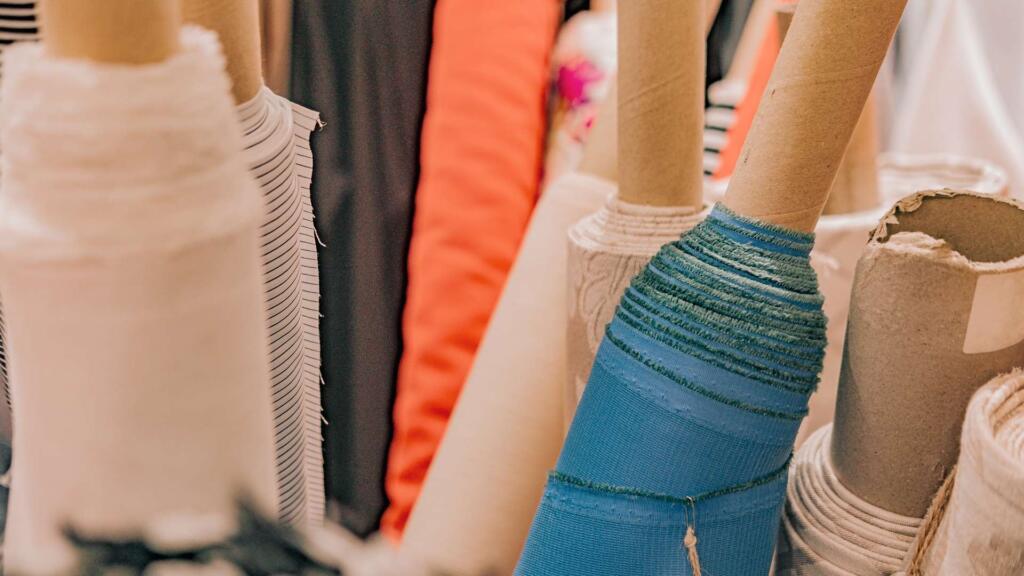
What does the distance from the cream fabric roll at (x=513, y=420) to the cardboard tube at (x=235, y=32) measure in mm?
214

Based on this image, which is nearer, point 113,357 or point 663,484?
point 113,357

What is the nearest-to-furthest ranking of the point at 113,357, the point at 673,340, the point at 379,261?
the point at 113,357 < the point at 673,340 < the point at 379,261

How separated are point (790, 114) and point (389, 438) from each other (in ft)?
1.20

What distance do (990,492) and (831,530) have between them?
80 millimetres

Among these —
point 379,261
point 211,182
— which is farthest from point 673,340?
point 379,261


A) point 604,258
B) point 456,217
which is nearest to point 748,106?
point 456,217

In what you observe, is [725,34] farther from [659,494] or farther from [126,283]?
[126,283]

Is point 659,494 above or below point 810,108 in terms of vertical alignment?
below

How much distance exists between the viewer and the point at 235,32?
0.71 feet

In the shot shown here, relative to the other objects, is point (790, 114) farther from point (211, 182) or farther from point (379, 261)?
point (379, 261)

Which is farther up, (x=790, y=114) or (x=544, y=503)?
(x=790, y=114)

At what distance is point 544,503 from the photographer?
28 cm

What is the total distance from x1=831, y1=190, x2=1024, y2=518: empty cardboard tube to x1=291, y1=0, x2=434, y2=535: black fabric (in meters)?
0.25

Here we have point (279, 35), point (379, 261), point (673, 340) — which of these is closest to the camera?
point (673, 340)
